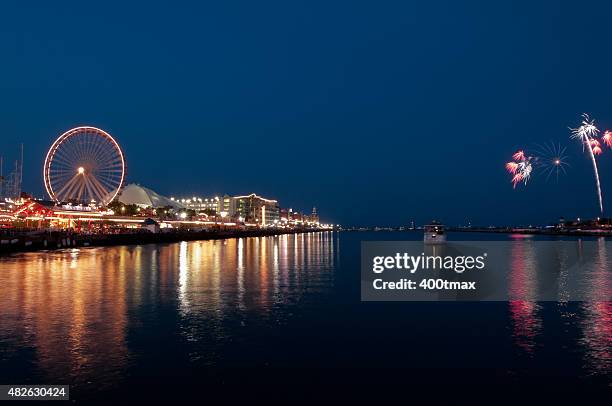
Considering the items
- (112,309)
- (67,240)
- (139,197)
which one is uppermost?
(139,197)

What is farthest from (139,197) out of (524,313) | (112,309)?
(524,313)

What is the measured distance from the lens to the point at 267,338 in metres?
14.7

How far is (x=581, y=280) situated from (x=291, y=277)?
15.6m

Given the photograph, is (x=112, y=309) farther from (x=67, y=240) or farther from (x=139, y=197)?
(x=139, y=197)

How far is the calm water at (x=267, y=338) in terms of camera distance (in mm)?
11219

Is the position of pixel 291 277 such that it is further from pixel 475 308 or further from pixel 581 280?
pixel 581 280

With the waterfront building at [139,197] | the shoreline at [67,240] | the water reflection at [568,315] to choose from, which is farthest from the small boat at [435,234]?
the waterfront building at [139,197]

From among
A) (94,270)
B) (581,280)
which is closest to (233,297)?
(94,270)

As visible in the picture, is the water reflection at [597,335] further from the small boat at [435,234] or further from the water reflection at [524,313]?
the small boat at [435,234]

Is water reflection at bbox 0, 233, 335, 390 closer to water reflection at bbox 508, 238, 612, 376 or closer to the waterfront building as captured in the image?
water reflection at bbox 508, 238, 612, 376

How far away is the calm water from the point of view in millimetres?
11219

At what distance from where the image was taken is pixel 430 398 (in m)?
9.98

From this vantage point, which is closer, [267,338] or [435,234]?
[267,338]

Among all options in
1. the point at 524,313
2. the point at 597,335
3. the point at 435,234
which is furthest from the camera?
the point at 435,234
